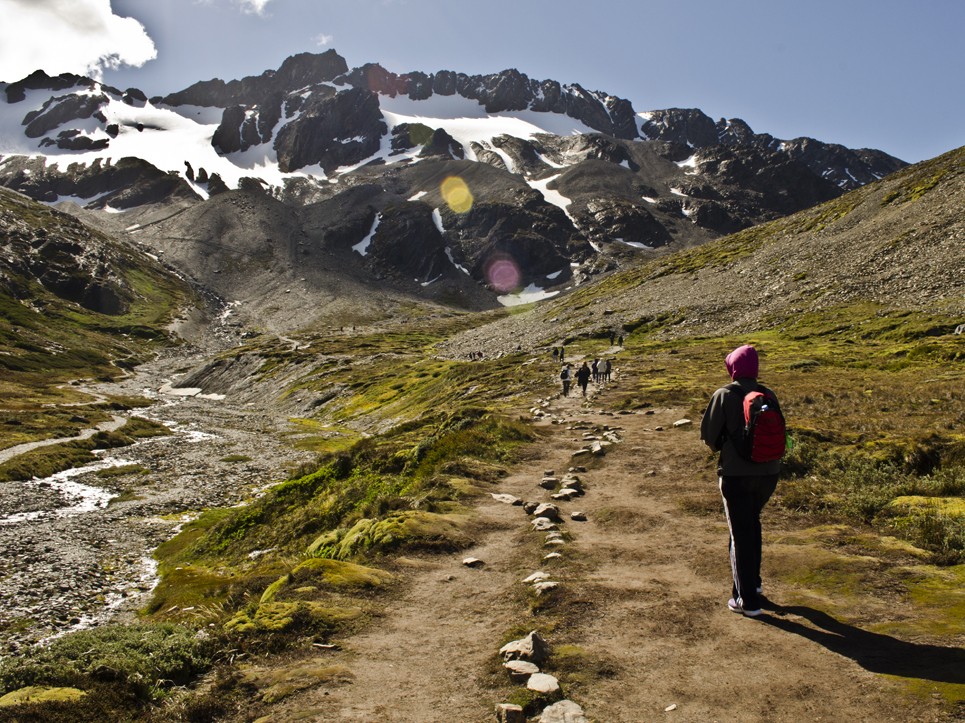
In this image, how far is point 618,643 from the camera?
27.8 ft

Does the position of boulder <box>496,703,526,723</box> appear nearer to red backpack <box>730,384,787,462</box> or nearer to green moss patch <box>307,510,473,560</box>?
red backpack <box>730,384,787,462</box>

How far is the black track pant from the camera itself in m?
8.99

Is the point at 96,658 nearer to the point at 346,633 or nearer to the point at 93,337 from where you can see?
the point at 346,633

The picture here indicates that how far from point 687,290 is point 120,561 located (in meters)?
92.5

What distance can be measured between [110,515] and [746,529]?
4002 centimetres

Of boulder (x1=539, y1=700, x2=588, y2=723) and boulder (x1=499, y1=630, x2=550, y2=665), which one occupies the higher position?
boulder (x1=499, y1=630, x2=550, y2=665)

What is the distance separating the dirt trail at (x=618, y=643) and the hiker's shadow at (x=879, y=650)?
1.4 inches

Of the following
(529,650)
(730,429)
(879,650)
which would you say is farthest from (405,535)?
(879,650)

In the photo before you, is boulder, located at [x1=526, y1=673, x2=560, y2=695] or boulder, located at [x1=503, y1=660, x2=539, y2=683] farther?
boulder, located at [x1=503, y1=660, x2=539, y2=683]

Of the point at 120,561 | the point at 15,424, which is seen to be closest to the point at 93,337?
the point at 15,424

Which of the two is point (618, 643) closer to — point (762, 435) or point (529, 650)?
point (529, 650)

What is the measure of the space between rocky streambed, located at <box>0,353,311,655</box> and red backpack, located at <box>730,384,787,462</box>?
22.1m

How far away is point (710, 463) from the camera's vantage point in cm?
1830

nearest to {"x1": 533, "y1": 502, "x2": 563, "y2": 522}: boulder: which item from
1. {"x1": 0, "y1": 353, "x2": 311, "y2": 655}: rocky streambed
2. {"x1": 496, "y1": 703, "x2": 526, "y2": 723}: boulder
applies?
{"x1": 496, "y1": 703, "x2": 526, "y2": 723}: boulder
